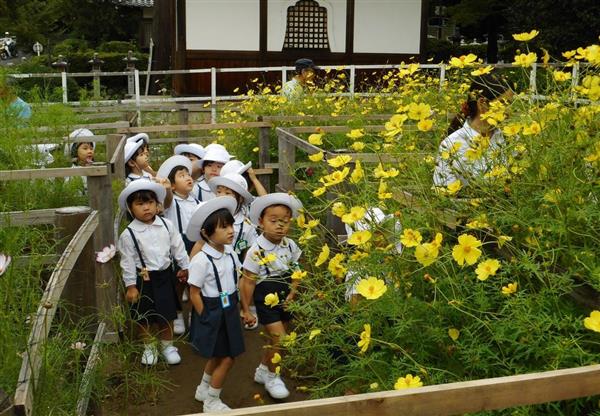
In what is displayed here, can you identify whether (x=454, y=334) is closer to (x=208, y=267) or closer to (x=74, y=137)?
(x=208, y=267)

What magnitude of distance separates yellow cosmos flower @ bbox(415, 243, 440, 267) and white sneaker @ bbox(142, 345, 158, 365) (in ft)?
7.90

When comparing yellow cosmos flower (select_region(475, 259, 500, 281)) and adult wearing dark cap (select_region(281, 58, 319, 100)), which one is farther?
adult wearing dark cap (select_region(281, 58, 319, 100))

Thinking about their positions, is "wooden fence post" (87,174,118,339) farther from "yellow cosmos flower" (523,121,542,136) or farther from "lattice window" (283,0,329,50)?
"lattice window" (283,0,329,50)

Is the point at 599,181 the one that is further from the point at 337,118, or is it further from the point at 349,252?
the point at 337,118

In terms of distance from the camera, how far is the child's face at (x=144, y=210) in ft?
15.0

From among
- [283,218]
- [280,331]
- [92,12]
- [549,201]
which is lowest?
[280,331]

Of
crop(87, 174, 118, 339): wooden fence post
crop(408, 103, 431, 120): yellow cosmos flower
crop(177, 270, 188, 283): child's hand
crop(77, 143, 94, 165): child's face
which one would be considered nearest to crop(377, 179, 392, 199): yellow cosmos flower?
crop(408, 103, 431, 120): yellow cosmos flower

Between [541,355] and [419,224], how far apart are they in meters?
0.72

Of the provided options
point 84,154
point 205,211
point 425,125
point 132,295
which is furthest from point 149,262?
point 425,125

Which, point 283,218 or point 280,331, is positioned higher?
point 283,218

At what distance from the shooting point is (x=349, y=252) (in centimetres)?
276

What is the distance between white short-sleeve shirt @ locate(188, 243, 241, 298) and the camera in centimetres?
404

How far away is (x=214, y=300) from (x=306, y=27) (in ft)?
47.5

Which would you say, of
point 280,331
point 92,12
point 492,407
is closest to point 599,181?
point 492,407
